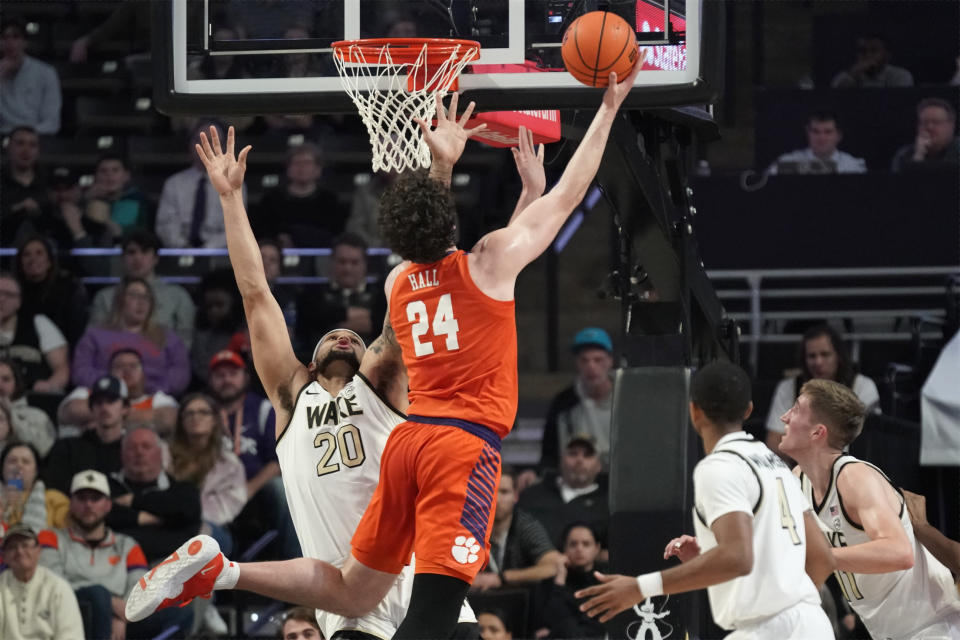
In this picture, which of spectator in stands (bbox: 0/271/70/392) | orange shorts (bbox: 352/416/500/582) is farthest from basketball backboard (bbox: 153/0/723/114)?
spectator in stands (bbox: 0/271/70/392)

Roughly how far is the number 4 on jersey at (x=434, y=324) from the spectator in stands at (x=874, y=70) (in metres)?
7.77

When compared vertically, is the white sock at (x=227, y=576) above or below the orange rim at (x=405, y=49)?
below

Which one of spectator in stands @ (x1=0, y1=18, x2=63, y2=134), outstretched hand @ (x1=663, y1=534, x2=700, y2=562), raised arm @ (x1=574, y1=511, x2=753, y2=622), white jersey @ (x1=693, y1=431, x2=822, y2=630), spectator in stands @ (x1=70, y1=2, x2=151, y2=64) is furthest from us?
spectator in stands @ (x1=70, y1=2, x2=151, y2=64)

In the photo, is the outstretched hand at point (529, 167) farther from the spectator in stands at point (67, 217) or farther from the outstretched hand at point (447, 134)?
the spectator in stands at point (67, 217)

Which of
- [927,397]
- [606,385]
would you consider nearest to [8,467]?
[606,385]

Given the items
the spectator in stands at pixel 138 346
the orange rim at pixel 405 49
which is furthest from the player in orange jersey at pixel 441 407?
the spectator in stands at pixel 138 346

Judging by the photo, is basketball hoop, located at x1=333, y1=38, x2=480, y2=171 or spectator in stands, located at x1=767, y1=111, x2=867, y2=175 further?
spectator in stands, located at x1=767, y1=111, x2=867, y2=175

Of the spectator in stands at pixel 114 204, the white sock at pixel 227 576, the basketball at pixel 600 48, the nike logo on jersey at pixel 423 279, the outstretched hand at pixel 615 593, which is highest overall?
the basketball at pixel 600 48

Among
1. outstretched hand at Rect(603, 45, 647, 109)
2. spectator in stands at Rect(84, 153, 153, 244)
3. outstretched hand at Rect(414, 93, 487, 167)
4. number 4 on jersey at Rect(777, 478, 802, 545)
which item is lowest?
number 4 on jersey at Rect(777, 478, 802, 545)

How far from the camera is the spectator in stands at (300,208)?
11453mm

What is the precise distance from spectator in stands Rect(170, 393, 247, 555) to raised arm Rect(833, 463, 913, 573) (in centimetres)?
469

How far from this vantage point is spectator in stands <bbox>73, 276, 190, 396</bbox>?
10.4 metres

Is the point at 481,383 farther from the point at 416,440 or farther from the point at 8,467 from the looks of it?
the point at 8,467

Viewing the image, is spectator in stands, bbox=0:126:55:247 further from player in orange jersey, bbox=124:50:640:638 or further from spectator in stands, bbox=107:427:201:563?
player in orange jersey, bbox=124:50:640:638
